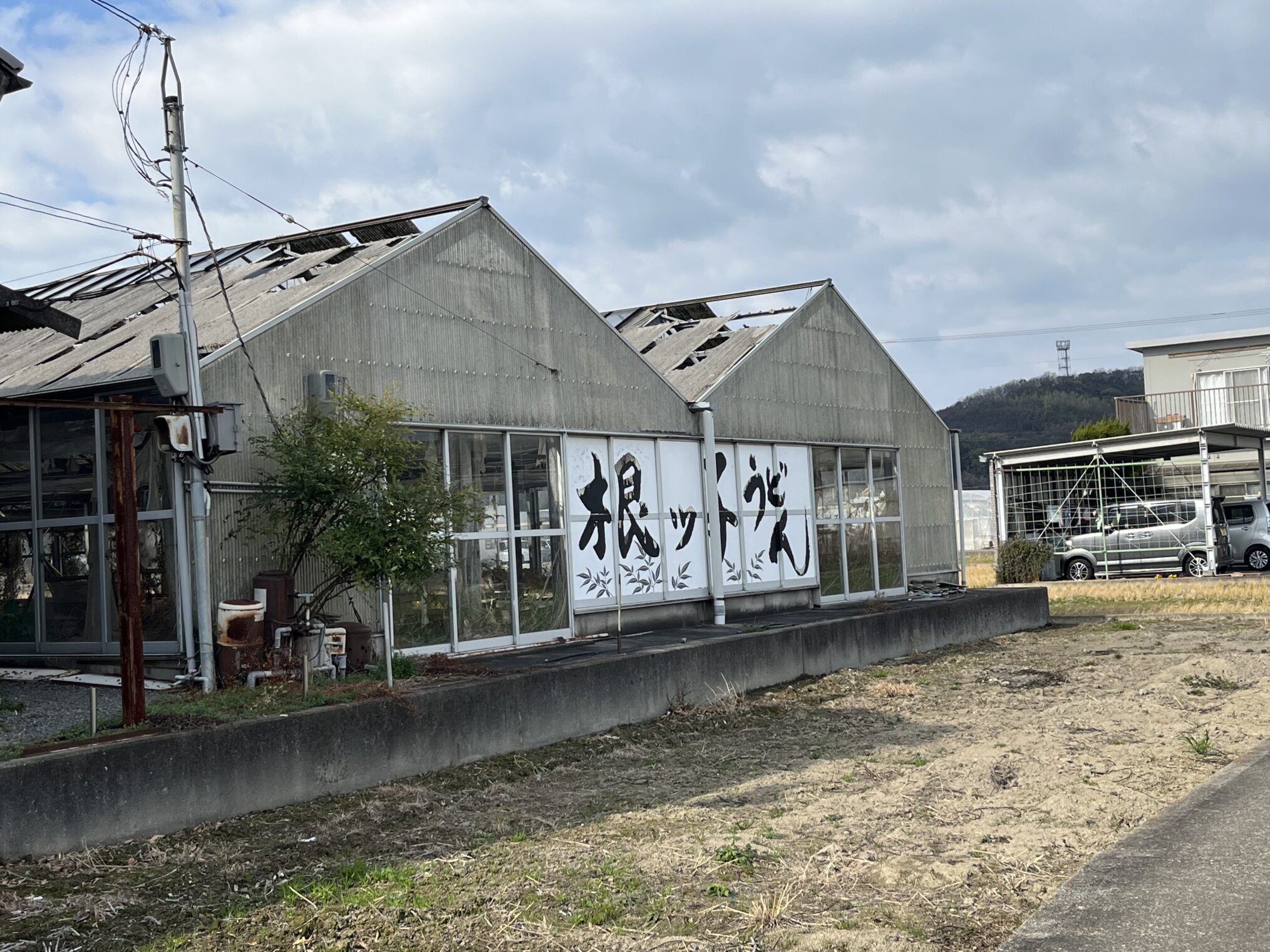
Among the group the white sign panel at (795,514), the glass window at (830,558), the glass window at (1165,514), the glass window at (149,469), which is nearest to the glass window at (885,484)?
the glass window at (830,558)

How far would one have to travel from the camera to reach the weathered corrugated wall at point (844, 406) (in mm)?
18328

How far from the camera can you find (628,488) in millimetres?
15750

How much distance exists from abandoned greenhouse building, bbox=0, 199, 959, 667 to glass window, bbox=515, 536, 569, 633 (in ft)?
0.10

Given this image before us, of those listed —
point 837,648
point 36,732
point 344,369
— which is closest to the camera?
point 36,732

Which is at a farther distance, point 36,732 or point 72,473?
point 72,473

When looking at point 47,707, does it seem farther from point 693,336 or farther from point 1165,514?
point 1165,514

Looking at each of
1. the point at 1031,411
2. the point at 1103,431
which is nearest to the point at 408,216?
the point at 1103,431

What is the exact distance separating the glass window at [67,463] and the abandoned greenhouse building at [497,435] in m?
0.02

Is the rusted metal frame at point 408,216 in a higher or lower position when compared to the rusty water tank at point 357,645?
higher

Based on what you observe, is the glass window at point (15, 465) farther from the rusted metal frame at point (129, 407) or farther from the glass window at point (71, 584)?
the rusted metal frame at point (129, 407)

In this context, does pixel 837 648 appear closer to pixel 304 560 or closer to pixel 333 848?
pixel 304 560

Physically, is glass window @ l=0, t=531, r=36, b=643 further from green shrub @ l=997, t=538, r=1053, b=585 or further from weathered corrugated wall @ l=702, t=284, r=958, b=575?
green shrub @ l=997, t=538, r=1053, b=585

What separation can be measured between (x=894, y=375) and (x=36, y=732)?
16.1 m

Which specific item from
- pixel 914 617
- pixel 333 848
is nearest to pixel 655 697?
pixel 333 848
